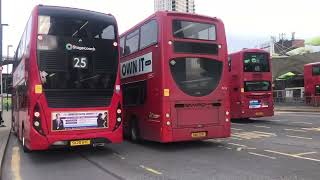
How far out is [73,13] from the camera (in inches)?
483

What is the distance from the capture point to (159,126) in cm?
1338

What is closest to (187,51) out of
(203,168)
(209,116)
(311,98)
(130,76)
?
(209,116)

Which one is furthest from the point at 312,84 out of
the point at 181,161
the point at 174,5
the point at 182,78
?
the point at 181,161

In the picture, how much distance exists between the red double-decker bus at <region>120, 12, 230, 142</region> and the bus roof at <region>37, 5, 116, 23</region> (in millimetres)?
1585

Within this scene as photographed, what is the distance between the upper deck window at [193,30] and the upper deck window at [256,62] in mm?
10107

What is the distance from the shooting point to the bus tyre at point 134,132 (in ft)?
50.1

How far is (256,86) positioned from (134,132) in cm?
1064

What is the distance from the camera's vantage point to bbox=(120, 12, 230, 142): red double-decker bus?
13258mm

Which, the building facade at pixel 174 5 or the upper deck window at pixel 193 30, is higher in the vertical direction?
the building facade at pixel 174 5

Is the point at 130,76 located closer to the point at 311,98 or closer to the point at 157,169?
the point at 157,169

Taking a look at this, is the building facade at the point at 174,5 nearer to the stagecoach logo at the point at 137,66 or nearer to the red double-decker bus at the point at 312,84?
the red double-decker bus at the point at 312,84

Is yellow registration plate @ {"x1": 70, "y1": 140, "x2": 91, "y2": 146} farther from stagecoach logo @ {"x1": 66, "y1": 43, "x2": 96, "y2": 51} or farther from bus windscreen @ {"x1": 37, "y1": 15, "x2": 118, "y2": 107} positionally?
stagecoach logo @ {"x1": 66, "y1": 43, "x2": 96, "y2": 51}

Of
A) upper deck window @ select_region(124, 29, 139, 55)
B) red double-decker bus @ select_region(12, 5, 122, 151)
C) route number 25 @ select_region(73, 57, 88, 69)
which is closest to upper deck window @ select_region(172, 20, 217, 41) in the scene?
red double-decker bus @ select_region(12, 5, 122, 151)

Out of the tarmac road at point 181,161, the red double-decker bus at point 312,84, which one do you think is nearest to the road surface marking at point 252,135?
the tarmac road at point 181,161
